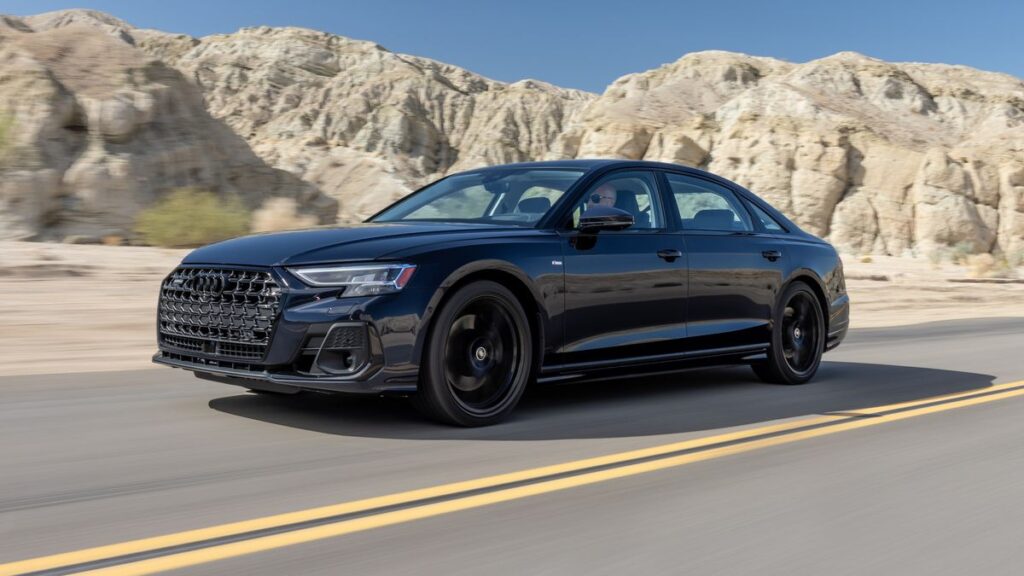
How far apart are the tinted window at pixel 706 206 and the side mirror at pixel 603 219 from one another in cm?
102

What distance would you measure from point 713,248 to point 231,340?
3.33m

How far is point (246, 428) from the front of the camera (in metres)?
5.98

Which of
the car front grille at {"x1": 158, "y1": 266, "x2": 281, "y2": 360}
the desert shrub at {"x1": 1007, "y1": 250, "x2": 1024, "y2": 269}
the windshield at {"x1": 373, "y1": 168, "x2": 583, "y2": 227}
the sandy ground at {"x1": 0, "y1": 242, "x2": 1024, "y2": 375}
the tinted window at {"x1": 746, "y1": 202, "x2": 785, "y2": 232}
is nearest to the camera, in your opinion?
the car front grille at {"x1": 158, "y1": 266, "x2": 281, "y2": 360}

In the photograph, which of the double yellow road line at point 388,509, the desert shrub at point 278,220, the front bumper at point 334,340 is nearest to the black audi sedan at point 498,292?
the front bumper at point 334,340

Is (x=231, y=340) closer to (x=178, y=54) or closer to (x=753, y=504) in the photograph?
(x=753, y=504)

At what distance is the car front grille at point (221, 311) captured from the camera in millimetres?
5625

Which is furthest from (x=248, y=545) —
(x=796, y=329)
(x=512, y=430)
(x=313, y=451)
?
(x=796, y=329)

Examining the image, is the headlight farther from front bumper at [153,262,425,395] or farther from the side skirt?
the side skirt

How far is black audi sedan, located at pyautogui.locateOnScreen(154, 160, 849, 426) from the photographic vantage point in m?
5.58

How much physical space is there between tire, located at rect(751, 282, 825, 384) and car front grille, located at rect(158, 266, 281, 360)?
3.99 metres

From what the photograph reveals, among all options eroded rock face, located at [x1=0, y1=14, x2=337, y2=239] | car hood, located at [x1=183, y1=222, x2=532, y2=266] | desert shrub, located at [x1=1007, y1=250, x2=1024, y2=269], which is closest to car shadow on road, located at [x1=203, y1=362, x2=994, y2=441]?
car hood, located at [x1=183, y1=222, x2=532, y2=266]

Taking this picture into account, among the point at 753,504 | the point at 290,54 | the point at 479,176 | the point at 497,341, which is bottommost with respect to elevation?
the point at 753,504

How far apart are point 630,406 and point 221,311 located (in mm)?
2670

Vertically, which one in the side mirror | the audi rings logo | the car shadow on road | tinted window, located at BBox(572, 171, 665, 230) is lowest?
the car shadow on road
